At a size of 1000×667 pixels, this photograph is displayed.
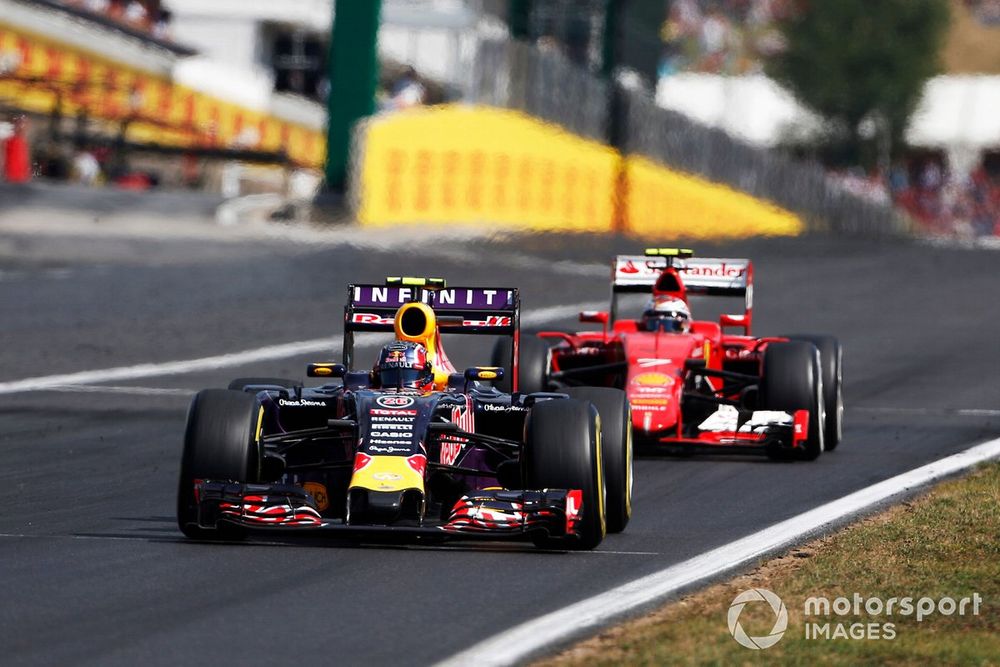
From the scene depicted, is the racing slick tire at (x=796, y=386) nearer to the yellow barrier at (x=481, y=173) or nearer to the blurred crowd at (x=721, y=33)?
the yellow barrier at (x=481, y=173)

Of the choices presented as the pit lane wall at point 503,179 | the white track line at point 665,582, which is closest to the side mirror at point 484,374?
the white track line at point 665,582

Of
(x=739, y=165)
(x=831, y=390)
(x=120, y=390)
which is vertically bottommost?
(x=120, y=390)

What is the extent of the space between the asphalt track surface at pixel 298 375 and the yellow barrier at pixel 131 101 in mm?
10522

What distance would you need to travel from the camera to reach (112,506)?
35.3ft

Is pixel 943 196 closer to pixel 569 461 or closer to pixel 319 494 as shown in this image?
pixel 319 494

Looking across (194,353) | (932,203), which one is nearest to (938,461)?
(194,353)

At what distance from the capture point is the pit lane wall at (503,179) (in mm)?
31922

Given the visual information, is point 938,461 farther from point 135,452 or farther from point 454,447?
point 135,452

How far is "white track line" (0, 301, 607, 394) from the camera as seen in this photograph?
1716 centimetres

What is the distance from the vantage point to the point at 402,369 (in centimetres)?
1017

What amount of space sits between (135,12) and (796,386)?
37.4 m

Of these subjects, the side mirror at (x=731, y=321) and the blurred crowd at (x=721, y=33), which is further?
the blurred crowd at (x=721, y=33)

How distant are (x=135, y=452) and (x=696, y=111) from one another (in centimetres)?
4231

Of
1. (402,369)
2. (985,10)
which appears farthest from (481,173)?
(985,10)
